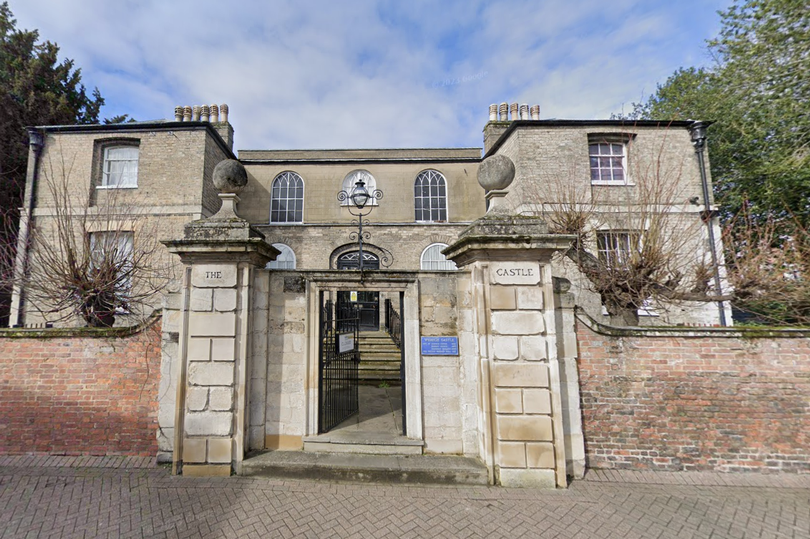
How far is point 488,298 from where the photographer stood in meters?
4.45

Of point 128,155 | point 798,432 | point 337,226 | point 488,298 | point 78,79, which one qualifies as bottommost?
point 798,432

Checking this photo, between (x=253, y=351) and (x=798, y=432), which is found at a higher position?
(x=253, y=351)

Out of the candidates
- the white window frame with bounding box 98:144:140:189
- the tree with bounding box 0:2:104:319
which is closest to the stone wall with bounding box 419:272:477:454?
the white window frame with bounding box 98:144:140:189

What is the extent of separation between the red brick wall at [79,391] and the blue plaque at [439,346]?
13.4ft

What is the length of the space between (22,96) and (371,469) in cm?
2074

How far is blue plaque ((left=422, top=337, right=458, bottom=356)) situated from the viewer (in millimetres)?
4883

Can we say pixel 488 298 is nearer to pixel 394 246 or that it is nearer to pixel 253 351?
pixel 253 351

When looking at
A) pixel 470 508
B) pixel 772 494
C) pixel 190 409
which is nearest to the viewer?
pixel 470 508

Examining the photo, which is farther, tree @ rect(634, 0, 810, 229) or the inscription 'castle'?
tree @ rect(634, 0, 810, 229)

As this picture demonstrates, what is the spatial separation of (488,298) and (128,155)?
15.3 metres

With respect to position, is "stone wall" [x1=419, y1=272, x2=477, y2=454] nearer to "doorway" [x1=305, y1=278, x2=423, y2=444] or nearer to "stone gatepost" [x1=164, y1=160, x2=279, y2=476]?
"doorway" [x1=305, y1=278, x2=423, y2=444]

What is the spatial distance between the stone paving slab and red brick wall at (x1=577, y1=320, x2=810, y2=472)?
348 mm

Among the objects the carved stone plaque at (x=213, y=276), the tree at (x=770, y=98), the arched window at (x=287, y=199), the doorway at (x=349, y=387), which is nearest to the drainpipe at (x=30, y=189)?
the arched window at (x=287, y=199)

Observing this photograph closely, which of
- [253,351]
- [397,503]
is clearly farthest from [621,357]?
[253,351]
